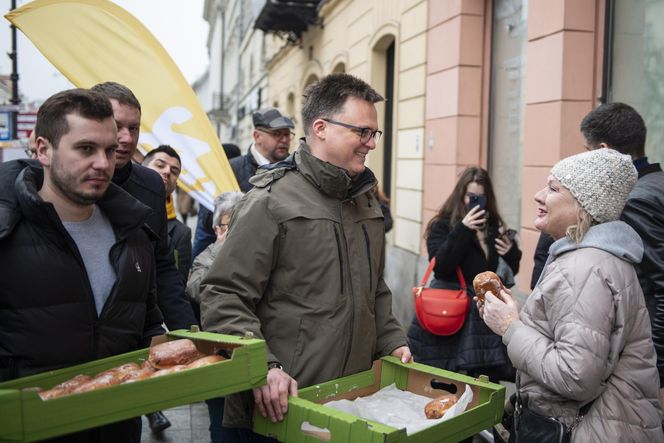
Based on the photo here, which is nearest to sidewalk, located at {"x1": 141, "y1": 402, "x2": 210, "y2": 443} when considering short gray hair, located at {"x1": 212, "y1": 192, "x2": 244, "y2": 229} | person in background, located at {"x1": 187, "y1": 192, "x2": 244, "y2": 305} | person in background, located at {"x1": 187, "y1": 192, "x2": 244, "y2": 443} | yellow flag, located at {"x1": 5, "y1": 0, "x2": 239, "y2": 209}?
person in background, located at {"x1": 187, "y1": 192, "x2": 244, "y2": 443}

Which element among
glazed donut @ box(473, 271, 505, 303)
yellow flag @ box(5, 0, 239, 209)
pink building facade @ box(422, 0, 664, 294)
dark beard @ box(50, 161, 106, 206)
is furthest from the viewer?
pink building facade @ box(422, 0, 664, 294)

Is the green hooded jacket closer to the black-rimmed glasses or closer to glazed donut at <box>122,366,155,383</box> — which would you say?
the black-rimmed glasses

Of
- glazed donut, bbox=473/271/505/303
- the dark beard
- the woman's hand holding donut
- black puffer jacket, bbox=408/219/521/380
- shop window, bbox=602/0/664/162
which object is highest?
shop window, bbox=602/0/664/162

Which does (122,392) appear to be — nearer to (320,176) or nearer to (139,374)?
(139,374)

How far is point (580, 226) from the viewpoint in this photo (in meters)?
2.55

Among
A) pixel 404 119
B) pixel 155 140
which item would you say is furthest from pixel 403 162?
pixel 155 140

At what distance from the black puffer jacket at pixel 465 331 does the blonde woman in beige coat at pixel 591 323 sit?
1906 mm

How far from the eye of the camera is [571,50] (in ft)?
18.8

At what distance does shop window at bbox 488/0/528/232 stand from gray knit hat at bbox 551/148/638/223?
14.6ft

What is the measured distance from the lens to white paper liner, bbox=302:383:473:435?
244cm

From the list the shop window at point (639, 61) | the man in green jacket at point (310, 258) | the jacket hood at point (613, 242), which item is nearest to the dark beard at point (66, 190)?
the man in green jacket at point (310, 258)

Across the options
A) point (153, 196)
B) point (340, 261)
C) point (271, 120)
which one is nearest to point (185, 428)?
point (271, 120)

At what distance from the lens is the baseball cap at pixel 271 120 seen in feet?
18.4

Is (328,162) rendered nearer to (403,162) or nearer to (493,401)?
(493,401)
